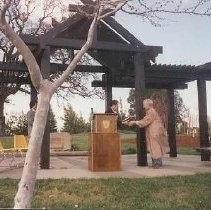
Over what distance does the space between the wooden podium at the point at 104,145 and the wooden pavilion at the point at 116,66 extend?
1373mm

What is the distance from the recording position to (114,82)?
58.1 ft

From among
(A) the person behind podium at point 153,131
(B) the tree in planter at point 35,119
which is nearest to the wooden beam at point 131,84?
(A) the person behind podium at point 153,131

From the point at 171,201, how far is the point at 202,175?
8.99ft

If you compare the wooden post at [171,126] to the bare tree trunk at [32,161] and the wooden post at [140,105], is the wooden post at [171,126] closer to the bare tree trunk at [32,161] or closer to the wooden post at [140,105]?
the wooden post at [140,105]

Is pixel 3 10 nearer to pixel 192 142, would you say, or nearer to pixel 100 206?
pixel 100 206

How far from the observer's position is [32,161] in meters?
6.17

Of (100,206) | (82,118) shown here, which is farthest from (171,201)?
(82,118)

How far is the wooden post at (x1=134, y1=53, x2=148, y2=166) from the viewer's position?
13117 millimetres

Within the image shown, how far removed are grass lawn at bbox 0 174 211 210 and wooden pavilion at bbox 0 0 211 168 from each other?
11.7 feet

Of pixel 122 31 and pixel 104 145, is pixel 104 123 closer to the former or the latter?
pixel 104 145

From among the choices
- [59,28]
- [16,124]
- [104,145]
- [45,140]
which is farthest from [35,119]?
[16,124]

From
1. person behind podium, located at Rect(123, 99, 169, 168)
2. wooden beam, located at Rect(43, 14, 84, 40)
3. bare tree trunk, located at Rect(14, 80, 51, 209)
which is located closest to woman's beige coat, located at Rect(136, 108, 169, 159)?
person behind podium, located at Rect(123, 99, 169, 168)

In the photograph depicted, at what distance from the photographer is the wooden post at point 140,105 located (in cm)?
1312

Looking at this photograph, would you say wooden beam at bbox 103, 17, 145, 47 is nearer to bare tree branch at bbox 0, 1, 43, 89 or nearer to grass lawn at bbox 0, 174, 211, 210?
grass lawn at bbox 0, 174, 211, 210
